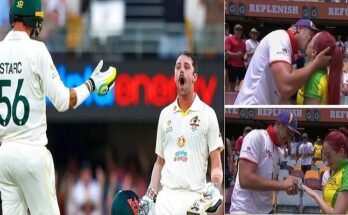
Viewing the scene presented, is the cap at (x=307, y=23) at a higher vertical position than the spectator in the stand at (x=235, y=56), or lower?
higher

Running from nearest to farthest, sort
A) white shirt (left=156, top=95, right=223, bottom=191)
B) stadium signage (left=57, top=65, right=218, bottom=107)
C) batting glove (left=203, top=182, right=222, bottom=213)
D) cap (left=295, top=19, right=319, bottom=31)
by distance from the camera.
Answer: cap (left=295, top=19, right=319, bottom=31)
batting glove (left=203, top=182, right=222, bottom=213)
white shirt (left=156, top=95, right=223, bottom=191)
stadium signage (left=57, top=65, right=218, bottom=107)

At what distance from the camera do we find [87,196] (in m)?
17.4

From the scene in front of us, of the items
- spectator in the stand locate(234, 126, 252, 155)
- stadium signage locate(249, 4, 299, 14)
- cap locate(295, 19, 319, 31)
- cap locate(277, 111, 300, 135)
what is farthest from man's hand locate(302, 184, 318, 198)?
stadium signage locate(249, 4, 299, 14)

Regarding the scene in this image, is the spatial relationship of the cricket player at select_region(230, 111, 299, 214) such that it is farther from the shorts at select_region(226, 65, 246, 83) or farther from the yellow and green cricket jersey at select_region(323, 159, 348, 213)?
the shorts at select_region(226, 65, 246, 83)

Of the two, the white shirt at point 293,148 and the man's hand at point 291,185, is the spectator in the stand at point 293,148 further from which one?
the man's hand at point 291,185

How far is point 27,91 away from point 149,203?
3.81 feet

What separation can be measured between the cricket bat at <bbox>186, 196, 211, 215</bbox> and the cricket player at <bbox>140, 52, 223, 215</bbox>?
45mm

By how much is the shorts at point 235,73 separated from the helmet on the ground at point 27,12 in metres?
1.23

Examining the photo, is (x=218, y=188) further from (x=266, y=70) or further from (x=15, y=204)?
(x=15, y=204)

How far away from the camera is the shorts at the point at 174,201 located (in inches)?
293

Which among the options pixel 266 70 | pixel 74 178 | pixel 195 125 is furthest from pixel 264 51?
pixel 74 178

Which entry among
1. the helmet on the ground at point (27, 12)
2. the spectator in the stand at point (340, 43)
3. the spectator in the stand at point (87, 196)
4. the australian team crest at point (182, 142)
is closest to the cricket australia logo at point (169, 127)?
the australian team crest at point (182, 142)

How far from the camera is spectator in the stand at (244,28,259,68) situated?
23.1ft

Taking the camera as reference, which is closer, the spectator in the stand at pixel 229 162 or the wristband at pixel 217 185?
the wristband at pixel 217 185
